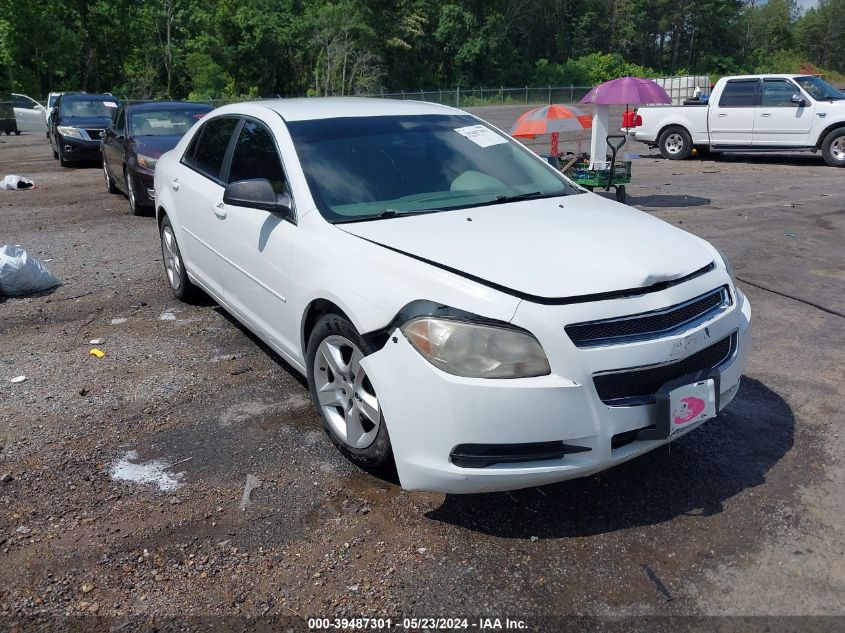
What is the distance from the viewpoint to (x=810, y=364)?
5023mm

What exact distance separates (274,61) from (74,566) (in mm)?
58579

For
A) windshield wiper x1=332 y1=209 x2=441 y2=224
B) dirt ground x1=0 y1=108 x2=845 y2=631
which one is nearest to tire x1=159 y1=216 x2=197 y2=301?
dirt ground x1=0 y1=108 x2=845 y2=631

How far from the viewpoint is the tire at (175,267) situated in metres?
6.23

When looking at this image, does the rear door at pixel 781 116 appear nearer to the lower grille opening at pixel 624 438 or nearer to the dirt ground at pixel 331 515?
the dirt ground at pixel 331 515

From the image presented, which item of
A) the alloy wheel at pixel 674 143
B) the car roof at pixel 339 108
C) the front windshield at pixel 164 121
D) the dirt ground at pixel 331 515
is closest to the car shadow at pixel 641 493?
the dirt ground at pixel 331 515

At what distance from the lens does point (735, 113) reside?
1623cm

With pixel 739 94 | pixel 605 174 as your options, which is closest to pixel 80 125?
pixel 605 174

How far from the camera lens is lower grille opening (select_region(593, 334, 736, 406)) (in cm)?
296

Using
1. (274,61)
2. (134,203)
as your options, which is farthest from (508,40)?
(134,203)

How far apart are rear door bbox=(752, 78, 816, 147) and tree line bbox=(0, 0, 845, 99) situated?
129 feet

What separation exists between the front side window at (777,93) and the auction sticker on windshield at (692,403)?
14.6 m

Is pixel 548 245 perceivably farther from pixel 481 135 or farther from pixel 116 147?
pixel 116 147

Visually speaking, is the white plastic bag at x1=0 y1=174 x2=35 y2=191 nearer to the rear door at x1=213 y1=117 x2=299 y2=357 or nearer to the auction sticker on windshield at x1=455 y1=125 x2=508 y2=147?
the rear door at x1=213 y1=117 x2=299 y2=357

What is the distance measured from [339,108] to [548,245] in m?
2.02
